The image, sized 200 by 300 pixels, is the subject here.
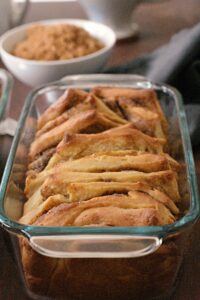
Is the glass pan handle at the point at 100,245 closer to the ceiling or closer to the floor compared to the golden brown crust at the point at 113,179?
closer to the ceiling

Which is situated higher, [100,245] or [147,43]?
[100,245]

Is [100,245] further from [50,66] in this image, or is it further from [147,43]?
[147,43]

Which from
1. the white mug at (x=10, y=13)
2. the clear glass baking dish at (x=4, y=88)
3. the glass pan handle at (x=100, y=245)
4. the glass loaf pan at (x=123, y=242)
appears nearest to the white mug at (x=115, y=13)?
the white mug at (x=10, y=13)

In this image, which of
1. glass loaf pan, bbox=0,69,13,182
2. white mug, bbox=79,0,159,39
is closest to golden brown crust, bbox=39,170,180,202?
glass loaf pan, bbox=0,69,13,182

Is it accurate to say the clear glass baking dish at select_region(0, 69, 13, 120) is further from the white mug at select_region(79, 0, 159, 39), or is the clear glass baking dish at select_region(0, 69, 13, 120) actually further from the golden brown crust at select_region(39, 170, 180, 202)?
the white mug at select_region(79, 0, 159, 39)

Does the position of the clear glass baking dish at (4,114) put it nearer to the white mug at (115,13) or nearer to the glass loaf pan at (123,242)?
the glass loaf pan at (123,242)

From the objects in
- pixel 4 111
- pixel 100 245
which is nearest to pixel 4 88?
pixel 4 111

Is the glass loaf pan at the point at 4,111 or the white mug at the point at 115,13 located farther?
the white mug at the point at 115,13
